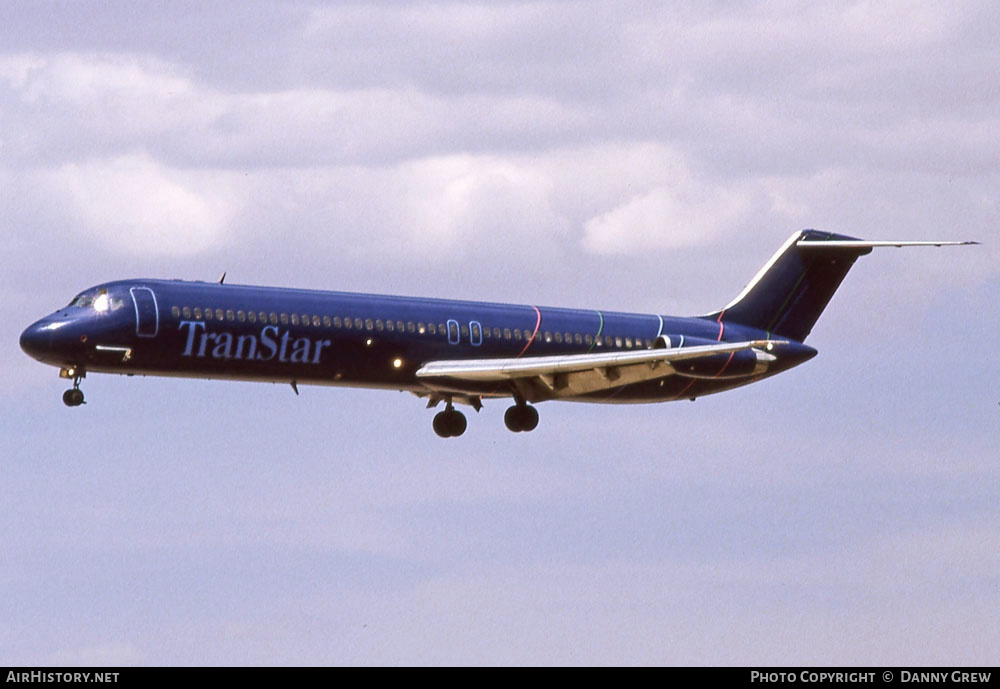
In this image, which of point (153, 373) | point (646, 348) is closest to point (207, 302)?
point (153, 373)

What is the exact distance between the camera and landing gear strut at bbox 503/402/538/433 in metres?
65.2

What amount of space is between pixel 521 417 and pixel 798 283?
13.2 m

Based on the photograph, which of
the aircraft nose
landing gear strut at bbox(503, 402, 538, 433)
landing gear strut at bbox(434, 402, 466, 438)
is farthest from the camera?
landing gear strut at bbox(434, 402, 466, 438)

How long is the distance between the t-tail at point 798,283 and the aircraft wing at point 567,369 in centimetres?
844

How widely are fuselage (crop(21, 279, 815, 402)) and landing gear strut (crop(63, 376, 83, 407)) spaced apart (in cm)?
81

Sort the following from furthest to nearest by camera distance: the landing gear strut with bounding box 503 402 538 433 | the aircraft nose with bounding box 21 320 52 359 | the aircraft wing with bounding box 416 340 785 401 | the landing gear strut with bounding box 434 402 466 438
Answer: the landing gear strut with bounding box 434 402 466 438 → the landing gear strut with bounding box 503 402 538 433 → the aircraft wing with bounding box 416 340 785 401 → the aircraft nose with bounding box 21 320 52 359

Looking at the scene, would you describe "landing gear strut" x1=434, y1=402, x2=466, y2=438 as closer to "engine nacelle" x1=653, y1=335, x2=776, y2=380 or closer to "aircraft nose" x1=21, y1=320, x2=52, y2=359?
"engine nacelle" x1=653, y1=335, x2=776, y2=380

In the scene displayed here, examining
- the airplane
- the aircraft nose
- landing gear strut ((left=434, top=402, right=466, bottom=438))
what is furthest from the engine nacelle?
the aircraft nose

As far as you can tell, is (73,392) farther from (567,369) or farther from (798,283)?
(798,283)

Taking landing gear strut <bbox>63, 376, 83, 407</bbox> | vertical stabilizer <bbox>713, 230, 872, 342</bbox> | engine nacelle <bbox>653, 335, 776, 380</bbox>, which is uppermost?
vertical stabilizer <bbox>713, 230, 872, 342</bbox>

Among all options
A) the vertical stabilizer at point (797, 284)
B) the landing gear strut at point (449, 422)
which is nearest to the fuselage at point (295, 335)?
the landing gear strut at point (449, 422)

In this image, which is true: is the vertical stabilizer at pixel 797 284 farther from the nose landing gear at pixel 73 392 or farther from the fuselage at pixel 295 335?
the nose landing gear at pixel 73 392
